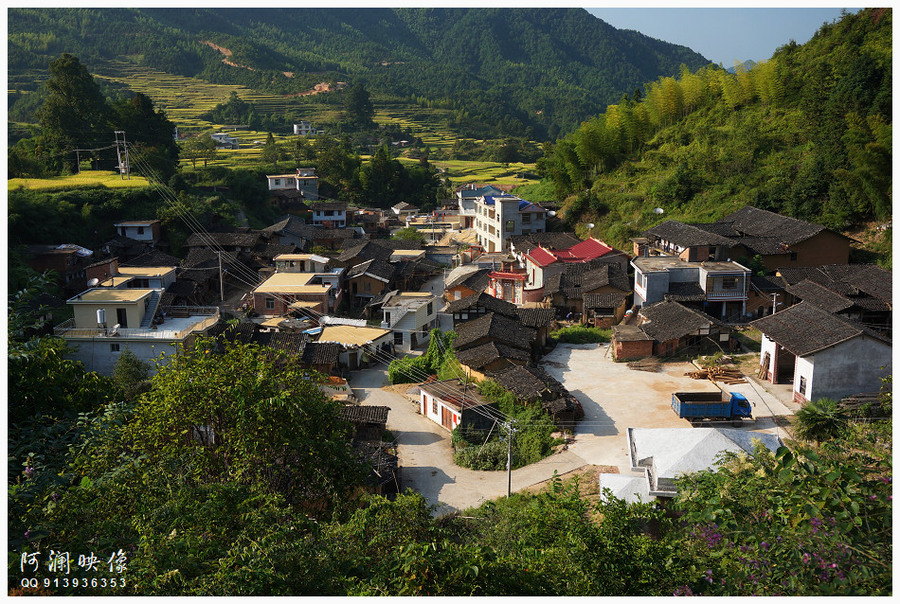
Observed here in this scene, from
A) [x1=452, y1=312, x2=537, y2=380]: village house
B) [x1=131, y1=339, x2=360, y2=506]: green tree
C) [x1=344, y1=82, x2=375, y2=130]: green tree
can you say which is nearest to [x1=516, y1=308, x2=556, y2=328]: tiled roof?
[x1=452, y1=312, x2=537, y2=380]: village house

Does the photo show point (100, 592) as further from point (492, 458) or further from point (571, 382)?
point (571, 382)

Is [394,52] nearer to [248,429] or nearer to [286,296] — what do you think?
[286,296]

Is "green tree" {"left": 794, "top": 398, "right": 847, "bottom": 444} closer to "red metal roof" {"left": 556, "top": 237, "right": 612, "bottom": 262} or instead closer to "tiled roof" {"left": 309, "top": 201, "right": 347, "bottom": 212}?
"red metal roof" {"left": 556, "top": 237, "right": 612, "bottom": 262}

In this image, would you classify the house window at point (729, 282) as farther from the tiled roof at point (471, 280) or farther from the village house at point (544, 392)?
the tiled roof at point (471, 280)

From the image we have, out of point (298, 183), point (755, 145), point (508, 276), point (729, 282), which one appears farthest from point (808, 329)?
point (298, 183)

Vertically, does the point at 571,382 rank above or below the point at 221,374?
below

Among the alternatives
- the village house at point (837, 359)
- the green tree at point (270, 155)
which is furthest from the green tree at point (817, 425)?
the green tree at point (270, 155)

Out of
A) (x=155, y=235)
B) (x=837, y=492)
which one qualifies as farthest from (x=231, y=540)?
(x=155, y=235)
